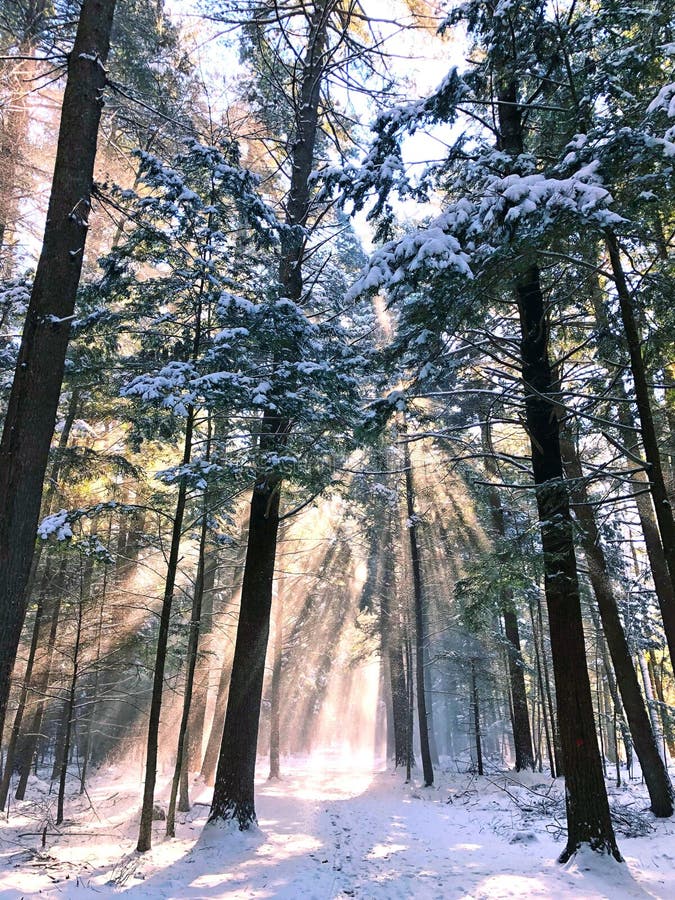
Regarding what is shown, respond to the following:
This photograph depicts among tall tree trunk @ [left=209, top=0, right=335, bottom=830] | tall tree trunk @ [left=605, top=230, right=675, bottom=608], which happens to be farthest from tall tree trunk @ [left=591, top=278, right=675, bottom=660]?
tall tree trunk @ [left=209, top=0, right=335, bottom=830]

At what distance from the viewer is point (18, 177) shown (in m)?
10.9

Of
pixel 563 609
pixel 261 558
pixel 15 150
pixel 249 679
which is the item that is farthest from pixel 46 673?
pixel 563 609

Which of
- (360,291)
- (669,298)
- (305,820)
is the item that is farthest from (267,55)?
(305,820)

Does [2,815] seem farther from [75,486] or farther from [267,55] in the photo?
[267,55]

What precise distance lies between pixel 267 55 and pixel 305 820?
1555 cm

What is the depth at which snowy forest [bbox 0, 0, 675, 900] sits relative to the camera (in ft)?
17.3

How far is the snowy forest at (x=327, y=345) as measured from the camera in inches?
207

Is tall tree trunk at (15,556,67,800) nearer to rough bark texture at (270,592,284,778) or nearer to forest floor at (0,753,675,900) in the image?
A: forest floor at (0,753,675,900)

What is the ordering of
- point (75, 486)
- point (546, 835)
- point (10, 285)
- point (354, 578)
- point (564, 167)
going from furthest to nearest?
point (354, 578)
point (75, 486)
point (10, 285)
point (546, 835)
point (564, 167)

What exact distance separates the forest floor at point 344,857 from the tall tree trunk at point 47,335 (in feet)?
11.6

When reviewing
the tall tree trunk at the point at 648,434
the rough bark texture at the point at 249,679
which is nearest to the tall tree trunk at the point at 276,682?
the rough bark texture at the point at 249,679

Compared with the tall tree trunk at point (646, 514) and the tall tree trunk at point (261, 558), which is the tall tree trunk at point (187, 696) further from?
the tall tree trunk at point (646, 514)

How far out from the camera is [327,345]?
30.6ft

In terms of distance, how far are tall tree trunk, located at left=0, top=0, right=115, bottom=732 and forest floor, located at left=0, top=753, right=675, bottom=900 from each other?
3.54 metres
